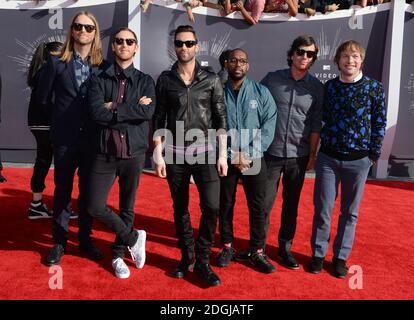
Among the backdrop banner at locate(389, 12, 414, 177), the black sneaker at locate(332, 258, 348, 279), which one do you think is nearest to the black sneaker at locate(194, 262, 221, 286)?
the black sneaker at locate(332, 258, 348, 279)

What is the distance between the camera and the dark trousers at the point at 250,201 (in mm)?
3514

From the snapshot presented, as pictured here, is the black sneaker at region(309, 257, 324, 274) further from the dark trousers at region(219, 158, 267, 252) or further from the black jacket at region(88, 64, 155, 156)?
the black jacket at region(88, 64, 155, 156)

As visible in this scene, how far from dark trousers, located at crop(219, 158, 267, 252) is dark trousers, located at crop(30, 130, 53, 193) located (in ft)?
7.63

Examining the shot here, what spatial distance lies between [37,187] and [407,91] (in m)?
6.92

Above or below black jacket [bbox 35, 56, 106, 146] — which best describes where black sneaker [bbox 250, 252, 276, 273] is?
below

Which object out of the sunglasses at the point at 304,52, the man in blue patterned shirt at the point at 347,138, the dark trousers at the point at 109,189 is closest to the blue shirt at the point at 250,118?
the sunglasses at the point at 304,52

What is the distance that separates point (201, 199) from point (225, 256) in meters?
0.74

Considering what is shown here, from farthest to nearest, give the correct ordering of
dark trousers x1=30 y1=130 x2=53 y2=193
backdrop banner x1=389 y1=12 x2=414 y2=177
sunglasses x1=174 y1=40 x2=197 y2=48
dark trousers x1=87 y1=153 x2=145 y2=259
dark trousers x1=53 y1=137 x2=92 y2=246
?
backdrop banner x1=389 y1=12 x2=414 y2=177, dark trousers x1=30 y1=130 x2=53 y2=193, dark trousers x1=53 y1=137 x2=92 y2=246, dark trousers x1=87 y1=153 x2=145 y2=259, sunglasses x1=174 y1=40 x2=197 y2=48

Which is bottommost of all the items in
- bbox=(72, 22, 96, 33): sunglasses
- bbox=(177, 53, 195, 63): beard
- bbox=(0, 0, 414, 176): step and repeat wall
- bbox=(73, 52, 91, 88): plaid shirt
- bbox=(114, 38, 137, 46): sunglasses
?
bbox=(73, 52, 91, 88): plaid shirt

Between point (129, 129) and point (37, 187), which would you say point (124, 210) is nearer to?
A: point (129, 129)

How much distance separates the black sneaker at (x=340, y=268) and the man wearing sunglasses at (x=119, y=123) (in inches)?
70.8

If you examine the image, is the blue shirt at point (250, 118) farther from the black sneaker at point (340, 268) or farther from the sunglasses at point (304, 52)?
the black sneaker at point (340, 268)

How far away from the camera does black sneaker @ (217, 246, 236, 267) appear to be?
3.73m

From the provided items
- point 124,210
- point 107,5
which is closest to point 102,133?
point 124,210
